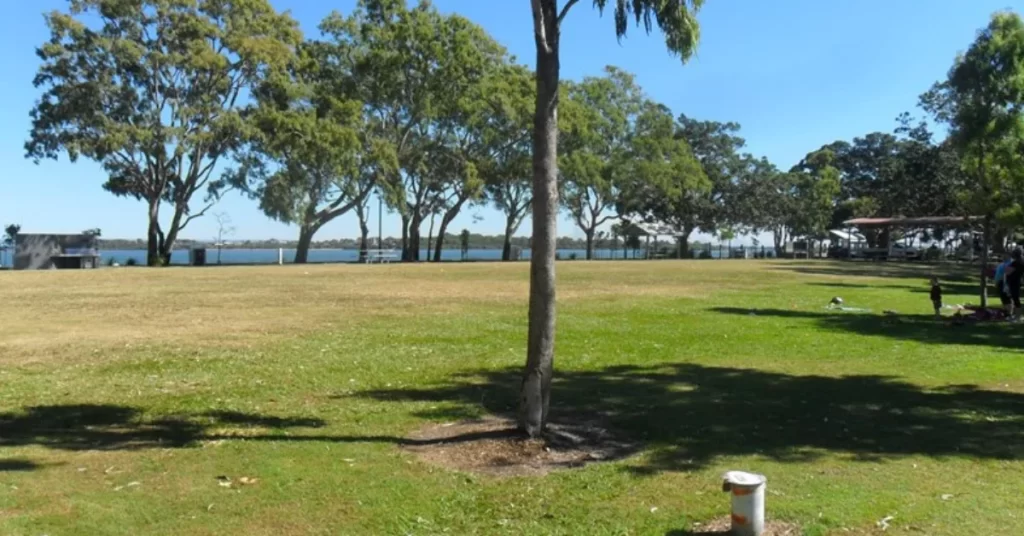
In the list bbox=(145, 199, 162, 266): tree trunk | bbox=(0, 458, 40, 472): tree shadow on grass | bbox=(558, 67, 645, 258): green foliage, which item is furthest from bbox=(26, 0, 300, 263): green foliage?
bbox=(0, 458, 40, 472): tree shadow on grass

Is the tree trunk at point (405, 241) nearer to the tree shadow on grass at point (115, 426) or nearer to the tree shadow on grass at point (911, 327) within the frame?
the tree shadow on grass at point (911, 327)

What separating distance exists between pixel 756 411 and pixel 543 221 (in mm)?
3238

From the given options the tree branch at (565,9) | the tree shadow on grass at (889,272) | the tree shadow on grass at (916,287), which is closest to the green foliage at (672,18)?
the tree branch at (565,9)

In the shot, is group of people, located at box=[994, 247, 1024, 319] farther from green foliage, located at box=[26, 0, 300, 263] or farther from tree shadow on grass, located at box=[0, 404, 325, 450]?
green foliage, located at box=[26, 0, 300, 263]

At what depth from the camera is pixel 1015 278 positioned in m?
17.6

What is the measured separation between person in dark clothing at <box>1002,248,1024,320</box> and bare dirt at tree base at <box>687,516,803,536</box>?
49.3ft

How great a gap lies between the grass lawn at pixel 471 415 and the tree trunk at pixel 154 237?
2972 centimetres

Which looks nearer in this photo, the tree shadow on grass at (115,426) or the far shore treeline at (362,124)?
the tree shadow on grass at (115,426)

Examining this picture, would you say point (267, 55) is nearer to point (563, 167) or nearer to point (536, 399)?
point (563, 167)

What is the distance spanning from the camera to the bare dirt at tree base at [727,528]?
4.77 meters

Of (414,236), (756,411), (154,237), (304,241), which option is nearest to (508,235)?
(414,236)

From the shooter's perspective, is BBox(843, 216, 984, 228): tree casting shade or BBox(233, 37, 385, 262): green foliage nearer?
BBox(233, 37, 385, 262): green foliage

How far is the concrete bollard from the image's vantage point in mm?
4605

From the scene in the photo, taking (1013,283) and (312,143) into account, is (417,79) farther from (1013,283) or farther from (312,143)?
(1013,283)
